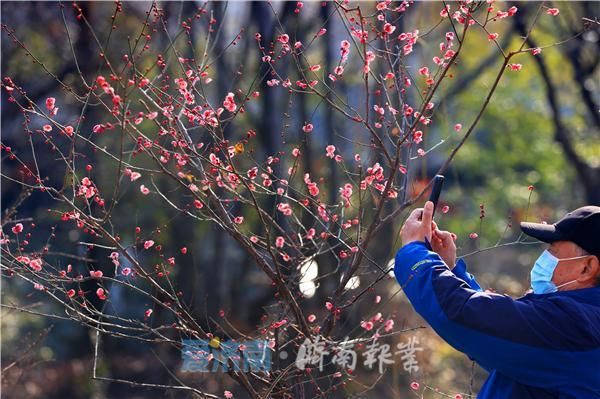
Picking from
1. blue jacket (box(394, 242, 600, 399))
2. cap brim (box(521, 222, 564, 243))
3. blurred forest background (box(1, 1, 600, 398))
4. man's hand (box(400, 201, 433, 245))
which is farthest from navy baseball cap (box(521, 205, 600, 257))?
blurred forest background (box(1, 1, 600, 398))

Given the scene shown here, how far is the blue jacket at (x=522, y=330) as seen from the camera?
258 cm

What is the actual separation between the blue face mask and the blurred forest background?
5.10 metres

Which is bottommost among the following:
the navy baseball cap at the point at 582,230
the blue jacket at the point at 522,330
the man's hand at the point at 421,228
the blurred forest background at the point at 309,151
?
the blurred forest background at the point at 309,151

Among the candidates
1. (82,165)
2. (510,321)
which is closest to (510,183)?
(82,165)

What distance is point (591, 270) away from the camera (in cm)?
272

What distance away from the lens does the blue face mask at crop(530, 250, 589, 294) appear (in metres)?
2.78

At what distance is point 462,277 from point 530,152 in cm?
1401

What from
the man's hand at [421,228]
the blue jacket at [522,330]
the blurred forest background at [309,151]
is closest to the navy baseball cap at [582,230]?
the blue jacket at [522,330]

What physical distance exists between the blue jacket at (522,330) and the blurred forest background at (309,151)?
531 cm

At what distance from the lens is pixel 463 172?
19422 millimetres

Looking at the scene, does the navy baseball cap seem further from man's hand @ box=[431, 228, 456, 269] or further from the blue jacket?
man's hand @ box=[431, 228, 456, 269]

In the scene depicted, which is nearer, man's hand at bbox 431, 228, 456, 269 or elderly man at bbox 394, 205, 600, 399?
elderly man at bbox 394, 205, 600, 399

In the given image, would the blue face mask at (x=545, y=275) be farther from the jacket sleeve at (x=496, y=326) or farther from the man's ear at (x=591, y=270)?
the jacket sleeve at (x=496, y=326)

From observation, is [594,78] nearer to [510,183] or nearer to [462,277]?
[510,183]
